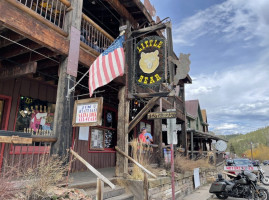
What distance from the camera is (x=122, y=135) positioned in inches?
284

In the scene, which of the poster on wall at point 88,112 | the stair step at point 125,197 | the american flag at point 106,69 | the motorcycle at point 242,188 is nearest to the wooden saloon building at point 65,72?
the poster on wall at point 88,112

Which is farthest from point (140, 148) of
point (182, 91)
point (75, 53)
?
point (182, 91)

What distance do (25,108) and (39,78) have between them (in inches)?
44.2

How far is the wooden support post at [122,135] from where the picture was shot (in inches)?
276

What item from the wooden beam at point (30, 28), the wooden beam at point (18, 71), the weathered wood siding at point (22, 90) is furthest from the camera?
the weathered wood siding at point (22, 90)

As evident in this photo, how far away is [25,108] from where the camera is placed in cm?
693

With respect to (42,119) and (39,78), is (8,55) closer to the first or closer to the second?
(39,78)

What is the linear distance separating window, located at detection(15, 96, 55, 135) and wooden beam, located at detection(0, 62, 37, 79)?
1085 millimetres

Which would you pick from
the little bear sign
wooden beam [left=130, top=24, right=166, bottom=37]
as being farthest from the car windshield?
wooden beam [left=130, top=24, right=166, bottom=37]

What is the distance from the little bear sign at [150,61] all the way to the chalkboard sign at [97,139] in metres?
3.65

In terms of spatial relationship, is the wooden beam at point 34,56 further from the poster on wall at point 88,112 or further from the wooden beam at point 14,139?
the wooden beam at point 14,139

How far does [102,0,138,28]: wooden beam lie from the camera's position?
7565 mm

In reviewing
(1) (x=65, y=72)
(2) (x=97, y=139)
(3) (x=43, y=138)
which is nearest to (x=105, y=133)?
(2) (x=97, y=139)

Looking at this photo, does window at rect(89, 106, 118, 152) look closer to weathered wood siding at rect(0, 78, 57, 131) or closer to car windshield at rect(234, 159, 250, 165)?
weathered wood siding at rect(0, 78, 57, 131)
